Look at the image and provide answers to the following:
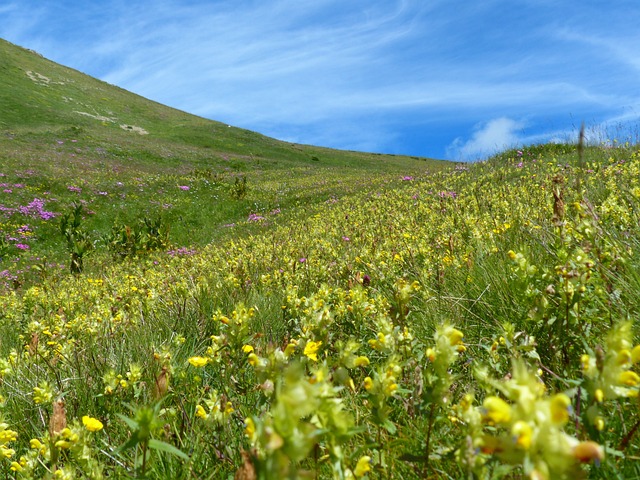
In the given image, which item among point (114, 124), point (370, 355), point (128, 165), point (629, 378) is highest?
point (114, 124)

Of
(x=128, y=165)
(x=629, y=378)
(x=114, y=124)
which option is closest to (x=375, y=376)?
(x=629, y=378)

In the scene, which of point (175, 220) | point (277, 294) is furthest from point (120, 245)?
point (277, 294)

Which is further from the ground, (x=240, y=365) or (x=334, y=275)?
(x=334, y=275)

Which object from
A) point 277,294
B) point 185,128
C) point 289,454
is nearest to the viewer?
point 289,454

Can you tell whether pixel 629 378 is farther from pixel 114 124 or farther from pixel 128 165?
pixel 114 124

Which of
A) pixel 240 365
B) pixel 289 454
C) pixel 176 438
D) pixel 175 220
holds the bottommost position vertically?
pixel 176 438

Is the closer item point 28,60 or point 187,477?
point 187,477

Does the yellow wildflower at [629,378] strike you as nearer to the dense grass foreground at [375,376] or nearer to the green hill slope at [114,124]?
the dense grass foreground at [375,376]

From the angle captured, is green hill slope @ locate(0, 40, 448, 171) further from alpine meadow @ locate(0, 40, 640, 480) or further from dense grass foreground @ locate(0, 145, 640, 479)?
dense grass foreground @ locate(0, 145, 640, 479)

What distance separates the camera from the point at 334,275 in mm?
5422

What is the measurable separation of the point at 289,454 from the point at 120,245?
1587cm

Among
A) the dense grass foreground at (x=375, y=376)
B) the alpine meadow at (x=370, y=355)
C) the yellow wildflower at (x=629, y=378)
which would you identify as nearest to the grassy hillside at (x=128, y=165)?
the alpine meadow at (x=370, y=355)

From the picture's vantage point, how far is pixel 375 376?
1381mm

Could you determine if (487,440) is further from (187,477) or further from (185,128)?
(185,128)
